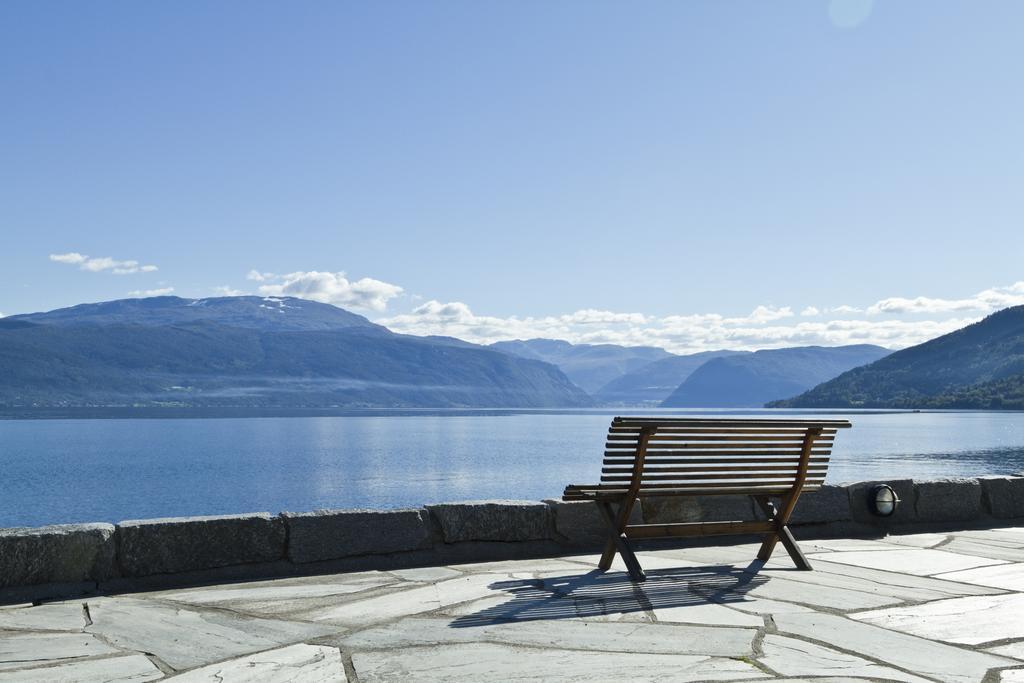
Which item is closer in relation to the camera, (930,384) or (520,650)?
(520,650)

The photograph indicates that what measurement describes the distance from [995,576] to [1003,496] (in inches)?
115

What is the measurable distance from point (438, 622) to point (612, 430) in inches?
60.1

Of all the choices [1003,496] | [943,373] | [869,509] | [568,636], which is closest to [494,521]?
[568,636]

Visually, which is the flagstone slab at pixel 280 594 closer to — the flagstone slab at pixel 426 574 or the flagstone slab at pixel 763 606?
the flagstone slab at pixel 426 574

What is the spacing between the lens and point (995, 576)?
17.3 ft

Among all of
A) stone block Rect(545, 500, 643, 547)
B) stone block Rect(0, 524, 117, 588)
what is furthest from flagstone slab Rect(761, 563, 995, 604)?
stone block Rect(0, 524, 117, 588)

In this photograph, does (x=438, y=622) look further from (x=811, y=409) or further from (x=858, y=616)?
(x=811, y=409)

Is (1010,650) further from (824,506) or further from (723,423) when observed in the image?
(824,506)

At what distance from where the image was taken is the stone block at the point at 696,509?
21.7ft

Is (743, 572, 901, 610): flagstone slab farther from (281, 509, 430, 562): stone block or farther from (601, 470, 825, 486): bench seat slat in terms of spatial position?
Result: (281, 509, 430, 562): stone block

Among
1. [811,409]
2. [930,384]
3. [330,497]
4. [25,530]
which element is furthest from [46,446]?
[930,384]

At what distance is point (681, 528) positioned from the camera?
5.31 m

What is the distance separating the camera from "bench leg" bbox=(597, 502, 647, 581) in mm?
5117

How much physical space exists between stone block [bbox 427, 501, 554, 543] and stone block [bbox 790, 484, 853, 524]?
6.71 ft
